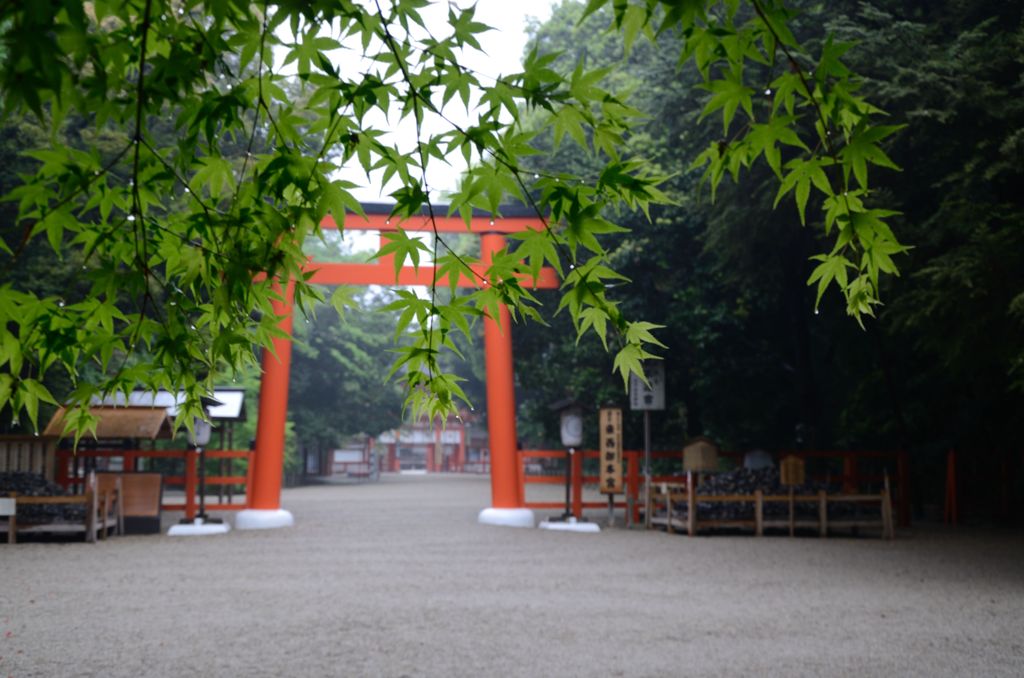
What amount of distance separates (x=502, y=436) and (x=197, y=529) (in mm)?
5209

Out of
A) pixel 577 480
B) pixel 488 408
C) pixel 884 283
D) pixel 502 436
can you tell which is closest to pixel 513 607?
pixel 884 283

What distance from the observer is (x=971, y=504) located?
18625mm

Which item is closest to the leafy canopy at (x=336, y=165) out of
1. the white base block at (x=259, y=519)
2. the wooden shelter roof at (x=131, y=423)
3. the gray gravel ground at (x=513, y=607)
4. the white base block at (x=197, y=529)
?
the gray gravel ground at (x=513, y=607)

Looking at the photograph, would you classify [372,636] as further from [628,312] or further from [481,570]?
[628,312]

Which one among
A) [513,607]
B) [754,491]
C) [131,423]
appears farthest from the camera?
[754,491]

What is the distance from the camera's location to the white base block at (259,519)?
14.9 metres

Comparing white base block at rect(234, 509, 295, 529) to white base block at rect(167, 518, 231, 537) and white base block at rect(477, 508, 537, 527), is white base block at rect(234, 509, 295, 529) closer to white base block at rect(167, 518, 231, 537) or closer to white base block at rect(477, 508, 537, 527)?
white base block at rect(167, 518, 231, 537)

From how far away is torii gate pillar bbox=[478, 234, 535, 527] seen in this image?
603 inches

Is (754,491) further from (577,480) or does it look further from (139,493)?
(139,493)

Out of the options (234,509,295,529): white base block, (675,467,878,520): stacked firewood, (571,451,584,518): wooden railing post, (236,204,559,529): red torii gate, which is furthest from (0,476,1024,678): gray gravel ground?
(571,451,584,518): wooden railing post

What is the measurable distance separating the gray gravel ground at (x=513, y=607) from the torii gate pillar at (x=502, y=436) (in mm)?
2475

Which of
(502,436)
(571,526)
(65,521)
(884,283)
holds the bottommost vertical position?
(571,526)

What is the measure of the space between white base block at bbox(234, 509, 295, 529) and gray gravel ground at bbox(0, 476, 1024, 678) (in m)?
1.89

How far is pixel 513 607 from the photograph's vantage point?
730 centimetres
